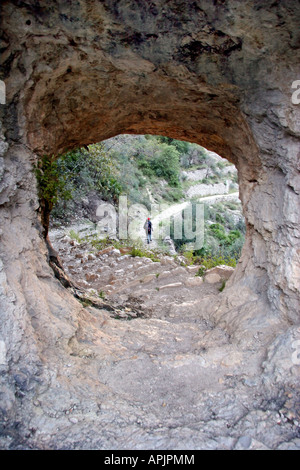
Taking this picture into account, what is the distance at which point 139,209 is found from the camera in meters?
18.9

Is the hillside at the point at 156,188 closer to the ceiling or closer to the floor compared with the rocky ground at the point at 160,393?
closer to the ceiling

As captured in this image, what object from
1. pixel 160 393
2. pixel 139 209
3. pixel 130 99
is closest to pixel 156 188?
pixel 139 209

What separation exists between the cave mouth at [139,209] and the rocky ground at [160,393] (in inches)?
114

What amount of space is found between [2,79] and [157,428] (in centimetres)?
360

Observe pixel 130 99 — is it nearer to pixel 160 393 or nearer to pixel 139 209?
pixel 160 393

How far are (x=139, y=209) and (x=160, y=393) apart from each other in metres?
16.1

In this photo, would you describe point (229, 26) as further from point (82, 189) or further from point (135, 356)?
point (82, 189)

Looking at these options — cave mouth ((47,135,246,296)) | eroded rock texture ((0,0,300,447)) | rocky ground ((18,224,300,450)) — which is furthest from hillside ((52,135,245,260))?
rocky ground ((18,224,300,450))

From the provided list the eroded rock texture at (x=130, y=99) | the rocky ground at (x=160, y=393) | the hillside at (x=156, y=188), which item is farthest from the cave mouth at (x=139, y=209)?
the rocky ground at (x=160, y=393)

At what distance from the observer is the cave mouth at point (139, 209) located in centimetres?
1120

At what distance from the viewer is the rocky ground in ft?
8.07

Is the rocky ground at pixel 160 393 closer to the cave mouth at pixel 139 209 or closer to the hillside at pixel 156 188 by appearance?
the hillside at pixel 156 188

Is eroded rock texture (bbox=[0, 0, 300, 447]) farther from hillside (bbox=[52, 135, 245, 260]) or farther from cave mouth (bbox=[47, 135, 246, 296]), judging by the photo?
cave mouth (bbox=[47, 135, 246, 296])

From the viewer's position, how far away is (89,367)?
3303 mm
